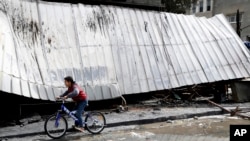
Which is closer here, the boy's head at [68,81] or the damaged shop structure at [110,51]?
the boy's head at [68,81]

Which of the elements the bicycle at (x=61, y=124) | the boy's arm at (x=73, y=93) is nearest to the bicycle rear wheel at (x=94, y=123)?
the bicycle at (x=61, y=124)

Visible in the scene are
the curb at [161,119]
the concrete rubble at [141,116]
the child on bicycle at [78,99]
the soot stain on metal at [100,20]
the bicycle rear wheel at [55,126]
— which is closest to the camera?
the bicycle rear wheel at [55,126]

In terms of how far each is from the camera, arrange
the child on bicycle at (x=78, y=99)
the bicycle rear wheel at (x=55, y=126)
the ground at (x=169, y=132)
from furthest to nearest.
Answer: the child on bicycle at (x=78, y=99), the bicycle rear wheel at (x=55, y=126), the ground at (x=169, y=132)

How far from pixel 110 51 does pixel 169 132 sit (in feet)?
13.9

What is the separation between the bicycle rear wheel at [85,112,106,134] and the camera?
31.3ft

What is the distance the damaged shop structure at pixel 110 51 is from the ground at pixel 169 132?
192 centimetres

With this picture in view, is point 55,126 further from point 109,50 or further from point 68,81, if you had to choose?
point 109,50

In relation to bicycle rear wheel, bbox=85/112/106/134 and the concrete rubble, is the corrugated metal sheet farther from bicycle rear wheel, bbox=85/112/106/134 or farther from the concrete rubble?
bicycle rear wheel, bbox=85/112/106/134

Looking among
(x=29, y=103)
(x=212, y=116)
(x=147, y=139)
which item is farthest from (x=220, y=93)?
(x=29, y=103)

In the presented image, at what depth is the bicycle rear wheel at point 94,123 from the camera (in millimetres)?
9531

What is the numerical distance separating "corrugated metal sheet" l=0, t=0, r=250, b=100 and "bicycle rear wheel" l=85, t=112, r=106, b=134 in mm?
1713

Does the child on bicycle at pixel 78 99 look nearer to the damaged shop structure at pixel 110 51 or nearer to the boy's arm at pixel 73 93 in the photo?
the boy's arm at pixel 73 93

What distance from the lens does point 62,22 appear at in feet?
38.8

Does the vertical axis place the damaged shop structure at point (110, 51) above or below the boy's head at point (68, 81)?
above
